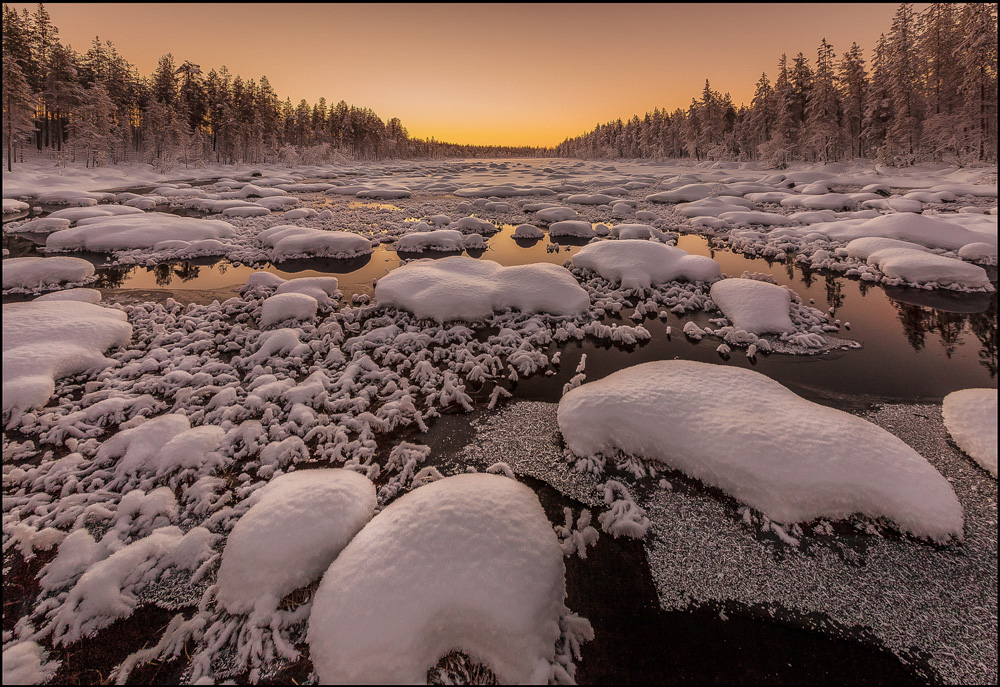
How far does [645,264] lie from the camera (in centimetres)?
975

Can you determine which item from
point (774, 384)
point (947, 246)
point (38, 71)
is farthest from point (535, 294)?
point (38, 71)

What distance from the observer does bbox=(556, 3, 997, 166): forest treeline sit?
99.2 feet

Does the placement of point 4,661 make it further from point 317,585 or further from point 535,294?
point 535,294

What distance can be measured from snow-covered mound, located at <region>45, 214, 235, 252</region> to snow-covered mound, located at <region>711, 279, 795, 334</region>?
17.0 meters

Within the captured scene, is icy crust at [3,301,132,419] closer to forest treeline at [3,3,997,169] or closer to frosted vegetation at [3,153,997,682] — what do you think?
frosted vegetation at [3,153,997,682]

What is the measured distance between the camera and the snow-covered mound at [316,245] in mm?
12031

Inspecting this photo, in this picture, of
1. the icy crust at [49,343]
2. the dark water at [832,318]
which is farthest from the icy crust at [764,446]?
the icy crust at [49,343]

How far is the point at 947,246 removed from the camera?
1177 cm

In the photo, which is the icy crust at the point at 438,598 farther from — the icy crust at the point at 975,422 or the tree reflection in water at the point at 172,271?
the tree reflection in water at the point at 172,271

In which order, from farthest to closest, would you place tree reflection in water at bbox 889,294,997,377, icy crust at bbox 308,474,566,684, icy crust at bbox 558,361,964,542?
tree reflection in water at bbox 889,294,997,377 → icy crust at bbox 558,361,964,542 → icy crust at bbox 308,474,566,684

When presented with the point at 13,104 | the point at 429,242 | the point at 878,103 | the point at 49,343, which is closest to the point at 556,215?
the point at 429,242

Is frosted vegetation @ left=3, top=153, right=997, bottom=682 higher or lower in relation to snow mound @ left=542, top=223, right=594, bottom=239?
lower

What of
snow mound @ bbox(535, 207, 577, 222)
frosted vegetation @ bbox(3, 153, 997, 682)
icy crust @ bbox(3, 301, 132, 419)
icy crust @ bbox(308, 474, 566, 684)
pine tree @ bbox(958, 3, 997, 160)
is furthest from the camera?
pine tree @ bbox(958, 3, 997, 160)

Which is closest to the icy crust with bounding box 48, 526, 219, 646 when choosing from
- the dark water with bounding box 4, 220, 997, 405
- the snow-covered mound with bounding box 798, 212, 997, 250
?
the dark water with bounding box 4, 220, 997, 405
